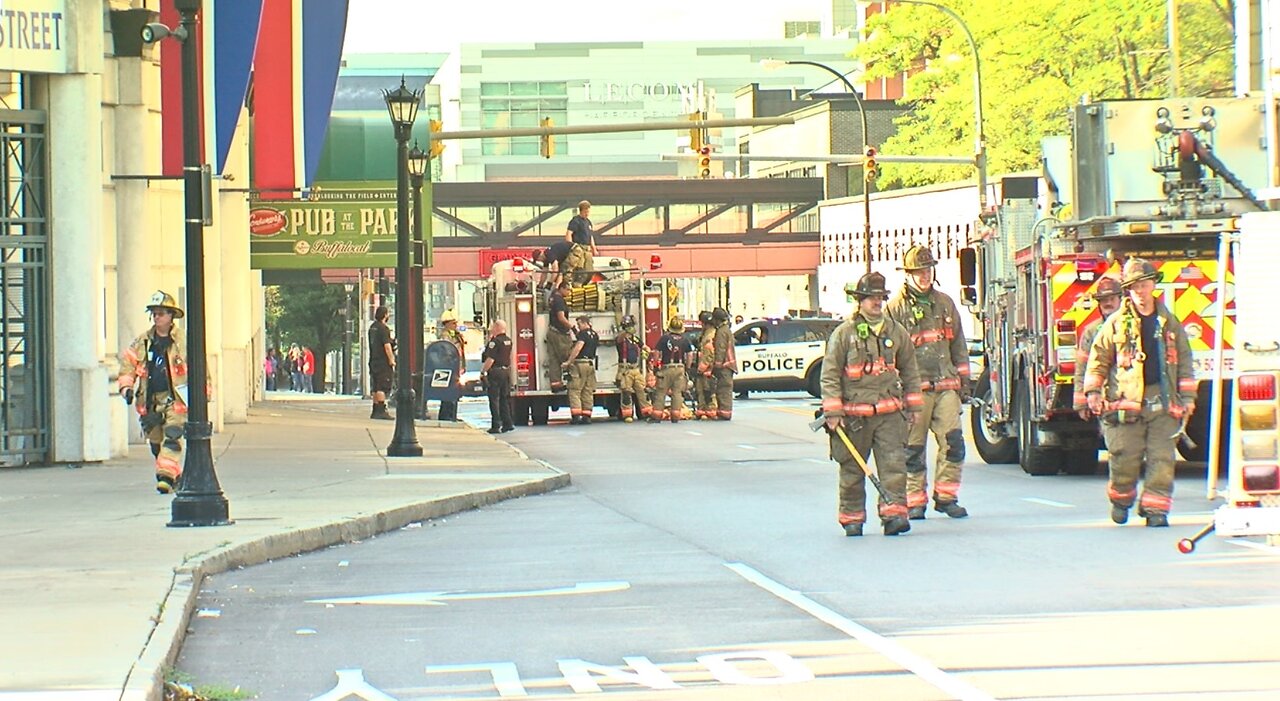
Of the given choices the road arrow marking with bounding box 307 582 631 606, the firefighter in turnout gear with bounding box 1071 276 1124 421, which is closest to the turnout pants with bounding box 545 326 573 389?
the firefighter in turnout gear with bounding box 1071 276 1124 421

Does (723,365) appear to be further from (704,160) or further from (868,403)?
(868,403)

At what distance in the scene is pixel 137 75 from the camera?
26.9 metres

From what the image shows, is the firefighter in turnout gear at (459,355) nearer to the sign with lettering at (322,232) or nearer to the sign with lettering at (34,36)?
the sign with lettering at (322,232)

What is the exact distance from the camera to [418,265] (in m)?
35.5

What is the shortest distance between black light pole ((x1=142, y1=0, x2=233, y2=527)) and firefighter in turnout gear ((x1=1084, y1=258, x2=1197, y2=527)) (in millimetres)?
6464

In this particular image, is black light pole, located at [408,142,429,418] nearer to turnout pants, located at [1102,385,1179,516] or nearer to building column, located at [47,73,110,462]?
building column, located at [47,73,110,462]

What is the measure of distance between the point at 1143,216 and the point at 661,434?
45.7 feet

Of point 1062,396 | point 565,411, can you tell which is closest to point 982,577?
point 1062,396

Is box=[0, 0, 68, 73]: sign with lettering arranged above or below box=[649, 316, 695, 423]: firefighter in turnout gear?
above

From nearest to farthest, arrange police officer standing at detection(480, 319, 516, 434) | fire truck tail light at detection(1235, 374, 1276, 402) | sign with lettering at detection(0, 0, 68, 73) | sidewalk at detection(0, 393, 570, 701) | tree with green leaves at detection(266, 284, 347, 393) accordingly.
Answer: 1. sidewalk at detection(0, 393, 570, 701)
2. fire truck tail light at detection(1235, 374, 1276, 402)
3. sign with lettering at detection(0, 0, 68, 73)
4. police officer standing at detection(480, 319, 516, 434)
5. tree with green leaves at detection(266, 284, 347, 393)

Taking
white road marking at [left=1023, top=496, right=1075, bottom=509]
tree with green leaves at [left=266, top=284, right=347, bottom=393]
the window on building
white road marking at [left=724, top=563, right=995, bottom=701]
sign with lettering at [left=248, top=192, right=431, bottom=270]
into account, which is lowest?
white road marking at [left=1023, top=496, right=1075, bottom=509]

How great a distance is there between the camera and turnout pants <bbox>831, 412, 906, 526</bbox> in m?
15.9

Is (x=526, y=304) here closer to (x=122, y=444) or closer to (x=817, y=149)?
(x=122, y=444)

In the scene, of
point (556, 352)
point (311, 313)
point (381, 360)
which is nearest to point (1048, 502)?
point (556, 352)
